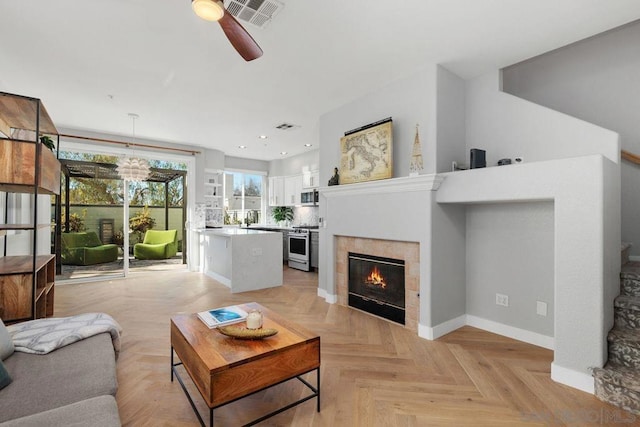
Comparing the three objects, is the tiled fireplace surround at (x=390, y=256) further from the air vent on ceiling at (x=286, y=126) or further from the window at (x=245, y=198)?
the window at (x=245, y=198)

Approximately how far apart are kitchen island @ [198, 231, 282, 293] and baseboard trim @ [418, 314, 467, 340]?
2.68 meters

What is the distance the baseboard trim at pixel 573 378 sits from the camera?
1.99m

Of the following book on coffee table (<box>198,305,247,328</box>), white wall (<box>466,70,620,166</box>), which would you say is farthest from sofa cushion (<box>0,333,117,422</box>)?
white wall (<box>466,70,620,166</box>)

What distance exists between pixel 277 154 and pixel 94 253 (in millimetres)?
4413

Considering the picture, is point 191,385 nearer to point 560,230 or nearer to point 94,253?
point 560,230

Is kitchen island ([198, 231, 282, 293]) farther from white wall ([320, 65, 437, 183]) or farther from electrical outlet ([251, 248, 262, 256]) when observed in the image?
white wall ([320, 65, 437, 183])

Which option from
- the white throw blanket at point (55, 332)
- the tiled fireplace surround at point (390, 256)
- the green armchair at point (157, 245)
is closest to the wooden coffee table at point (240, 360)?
the white throw blanket at point (55, 332)

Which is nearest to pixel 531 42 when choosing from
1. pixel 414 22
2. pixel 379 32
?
pixel 414 22

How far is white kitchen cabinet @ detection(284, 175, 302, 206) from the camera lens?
7.11 metres

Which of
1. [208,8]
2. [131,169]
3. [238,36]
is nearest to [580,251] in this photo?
[238,36]

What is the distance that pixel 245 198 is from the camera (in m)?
7.95

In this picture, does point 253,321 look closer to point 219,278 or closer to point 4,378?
point 4,378

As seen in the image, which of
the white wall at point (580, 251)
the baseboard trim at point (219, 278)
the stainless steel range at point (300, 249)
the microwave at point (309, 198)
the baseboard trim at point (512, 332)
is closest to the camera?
the white wall at point (580, 251)

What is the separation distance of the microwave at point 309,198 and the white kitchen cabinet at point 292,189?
11.1 inches
